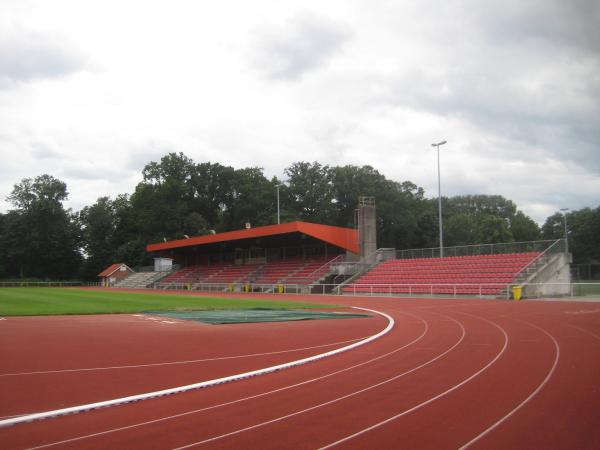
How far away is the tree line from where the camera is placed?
245 feet

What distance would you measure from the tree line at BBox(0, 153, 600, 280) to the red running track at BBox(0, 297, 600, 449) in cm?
6078

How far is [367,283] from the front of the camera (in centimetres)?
3994

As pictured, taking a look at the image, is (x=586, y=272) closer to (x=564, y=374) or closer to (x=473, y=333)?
(x=473, y=333)

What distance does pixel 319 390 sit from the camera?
24.6 feet

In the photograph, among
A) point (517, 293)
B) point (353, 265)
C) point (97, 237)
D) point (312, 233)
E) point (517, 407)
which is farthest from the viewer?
point (97, 237)

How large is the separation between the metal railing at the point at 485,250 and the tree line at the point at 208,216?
30030mm

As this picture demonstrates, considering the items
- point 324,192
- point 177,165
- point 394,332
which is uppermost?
point 177,165

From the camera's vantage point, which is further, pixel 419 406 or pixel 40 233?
pixel 40 233

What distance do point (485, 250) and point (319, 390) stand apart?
3354cm

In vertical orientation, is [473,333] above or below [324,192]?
below

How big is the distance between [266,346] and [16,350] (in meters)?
5.62

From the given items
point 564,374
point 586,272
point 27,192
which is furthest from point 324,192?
point 564,374

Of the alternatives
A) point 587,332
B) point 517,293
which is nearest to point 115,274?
point 517,293

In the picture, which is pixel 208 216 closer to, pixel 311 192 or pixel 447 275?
pixel 311 192
